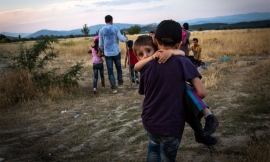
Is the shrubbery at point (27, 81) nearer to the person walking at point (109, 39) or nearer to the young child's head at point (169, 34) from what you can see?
the person walking at point (109, 39)

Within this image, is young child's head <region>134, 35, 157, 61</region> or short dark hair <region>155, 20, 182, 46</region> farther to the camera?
young child's head <region>134, 35, 157, 61</region>

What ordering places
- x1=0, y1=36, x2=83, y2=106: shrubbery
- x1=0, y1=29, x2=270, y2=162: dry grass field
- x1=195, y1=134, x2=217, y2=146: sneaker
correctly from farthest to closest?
1. x1=0, y1=36, x2=83, y2=106: shrubbery
2. x1=0, y1=29, x2=270, y2=162: dry grass field
3. x1=195, y1=134, x2=217, y2=146: sneaker

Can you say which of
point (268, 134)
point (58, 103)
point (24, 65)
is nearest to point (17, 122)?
point (58, 103)

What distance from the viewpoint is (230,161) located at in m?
2.87

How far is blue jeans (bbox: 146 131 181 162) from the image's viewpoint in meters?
1.88

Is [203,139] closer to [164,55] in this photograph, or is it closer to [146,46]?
[164,55]

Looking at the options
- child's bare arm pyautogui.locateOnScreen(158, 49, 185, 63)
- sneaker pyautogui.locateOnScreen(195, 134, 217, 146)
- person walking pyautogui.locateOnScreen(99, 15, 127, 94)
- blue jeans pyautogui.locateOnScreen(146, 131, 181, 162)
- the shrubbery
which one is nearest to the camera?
child's bare arm pyautogui.locateOnScreen(158, 49, 185, 63)

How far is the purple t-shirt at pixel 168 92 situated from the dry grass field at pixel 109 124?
1493 millimetres

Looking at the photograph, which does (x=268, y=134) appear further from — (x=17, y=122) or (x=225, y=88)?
(x=17, y=122)

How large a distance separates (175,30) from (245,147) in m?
2.29

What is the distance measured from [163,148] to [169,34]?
917 millimetres

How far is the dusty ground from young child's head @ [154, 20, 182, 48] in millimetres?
1894

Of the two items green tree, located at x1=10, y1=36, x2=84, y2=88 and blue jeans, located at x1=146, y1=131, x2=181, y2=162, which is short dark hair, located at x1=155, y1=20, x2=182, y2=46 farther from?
green tree, located at x1=10, y1=36, x2=84, y2=88

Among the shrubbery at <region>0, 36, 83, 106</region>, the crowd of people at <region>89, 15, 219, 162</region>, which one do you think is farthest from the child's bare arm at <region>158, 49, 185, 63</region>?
the shrubbery at <region>0, 36, 83, 106</region>
